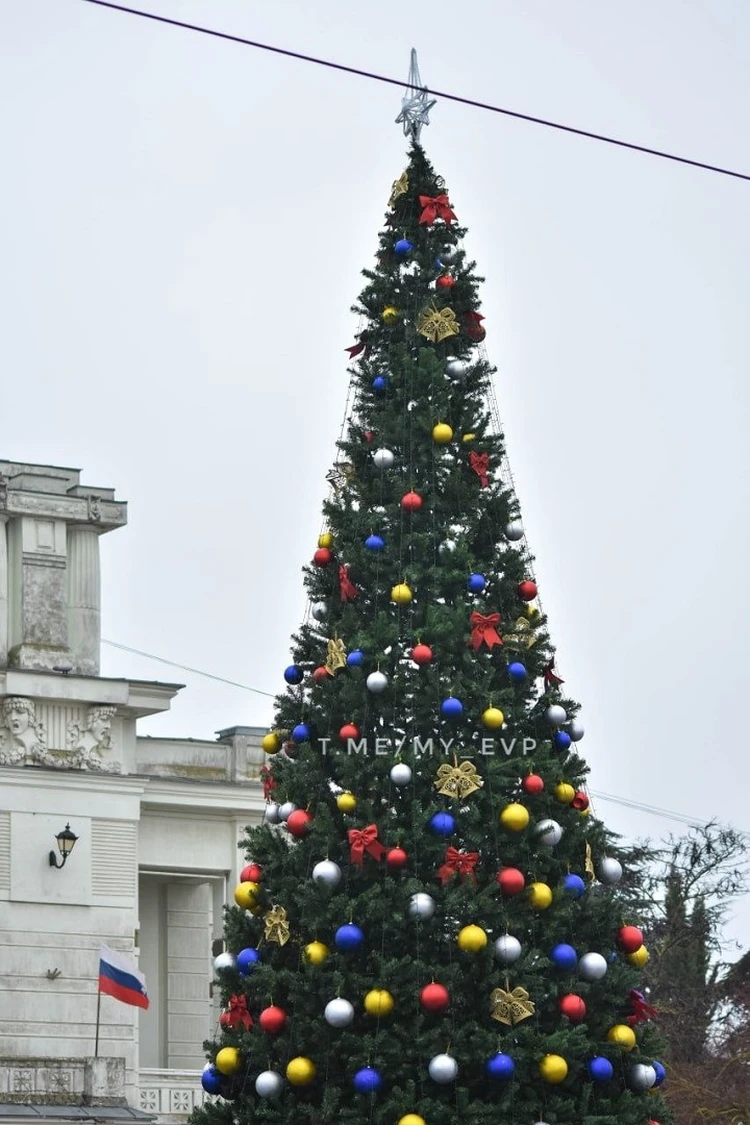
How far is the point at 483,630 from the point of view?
17.0 meters

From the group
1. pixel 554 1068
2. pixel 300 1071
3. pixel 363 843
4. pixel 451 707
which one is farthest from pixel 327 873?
pixel 554 1068

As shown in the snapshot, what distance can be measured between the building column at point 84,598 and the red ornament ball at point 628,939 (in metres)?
14.3

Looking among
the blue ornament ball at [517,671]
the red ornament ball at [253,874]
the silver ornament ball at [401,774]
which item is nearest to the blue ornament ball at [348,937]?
the silver ornament ball at [401,774]

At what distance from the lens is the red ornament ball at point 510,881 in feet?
52.7

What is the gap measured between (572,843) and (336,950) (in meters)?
2.06

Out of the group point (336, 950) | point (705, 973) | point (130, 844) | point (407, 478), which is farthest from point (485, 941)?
point (705, 973)

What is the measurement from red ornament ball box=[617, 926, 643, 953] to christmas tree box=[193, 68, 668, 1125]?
4 centimetres

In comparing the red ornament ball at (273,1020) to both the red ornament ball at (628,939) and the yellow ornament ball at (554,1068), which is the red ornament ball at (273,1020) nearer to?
the yellow ornament ball at (554,1068)

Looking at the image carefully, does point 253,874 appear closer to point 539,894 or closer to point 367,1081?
point 367,1081

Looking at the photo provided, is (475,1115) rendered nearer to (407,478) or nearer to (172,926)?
(407,478)

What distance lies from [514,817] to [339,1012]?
1.96m

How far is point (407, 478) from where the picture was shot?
17688 mm

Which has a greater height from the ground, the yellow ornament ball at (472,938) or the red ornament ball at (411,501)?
the red ornament ball at (411,501)

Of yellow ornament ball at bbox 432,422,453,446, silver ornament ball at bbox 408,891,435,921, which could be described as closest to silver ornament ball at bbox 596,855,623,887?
silver ornament ball at bbox 408,891,435,921
